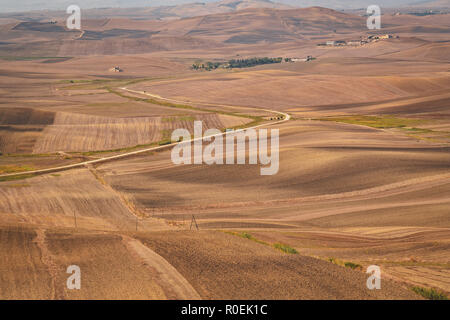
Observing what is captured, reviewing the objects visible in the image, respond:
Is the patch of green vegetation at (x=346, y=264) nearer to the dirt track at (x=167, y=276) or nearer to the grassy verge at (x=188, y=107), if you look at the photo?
the dirt track at (x=167, y=276)

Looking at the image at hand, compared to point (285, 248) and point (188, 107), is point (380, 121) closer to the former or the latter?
point (188, 107)

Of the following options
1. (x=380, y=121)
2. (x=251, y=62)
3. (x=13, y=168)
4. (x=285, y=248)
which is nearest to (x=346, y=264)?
(x=285, y=248)

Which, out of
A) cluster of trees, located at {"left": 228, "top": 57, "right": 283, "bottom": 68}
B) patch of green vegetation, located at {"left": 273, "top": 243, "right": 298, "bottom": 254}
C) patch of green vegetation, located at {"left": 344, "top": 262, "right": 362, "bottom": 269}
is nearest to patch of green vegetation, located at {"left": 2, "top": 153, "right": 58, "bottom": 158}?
patch of green vegetation, located at {"left": 273, "top": 243, "right": 298, "bottom": 254}

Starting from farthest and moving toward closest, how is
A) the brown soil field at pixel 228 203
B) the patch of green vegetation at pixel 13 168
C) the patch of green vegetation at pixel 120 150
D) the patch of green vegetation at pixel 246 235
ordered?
the patch of green vegetation at pixel 120 150, the patch of green vegetation at pixel 13 168, the patch of green vegetation at pixel 246 235, the brown soil field at pixel 228 203

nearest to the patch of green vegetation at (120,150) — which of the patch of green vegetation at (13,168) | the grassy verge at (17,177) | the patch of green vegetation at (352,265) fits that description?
the patch of green vegetation at (13,168)

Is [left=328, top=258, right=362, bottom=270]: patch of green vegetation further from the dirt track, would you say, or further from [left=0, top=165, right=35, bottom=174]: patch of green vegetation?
[left=0, top=165, right=35, bottom=174]: patch of green vegetation
